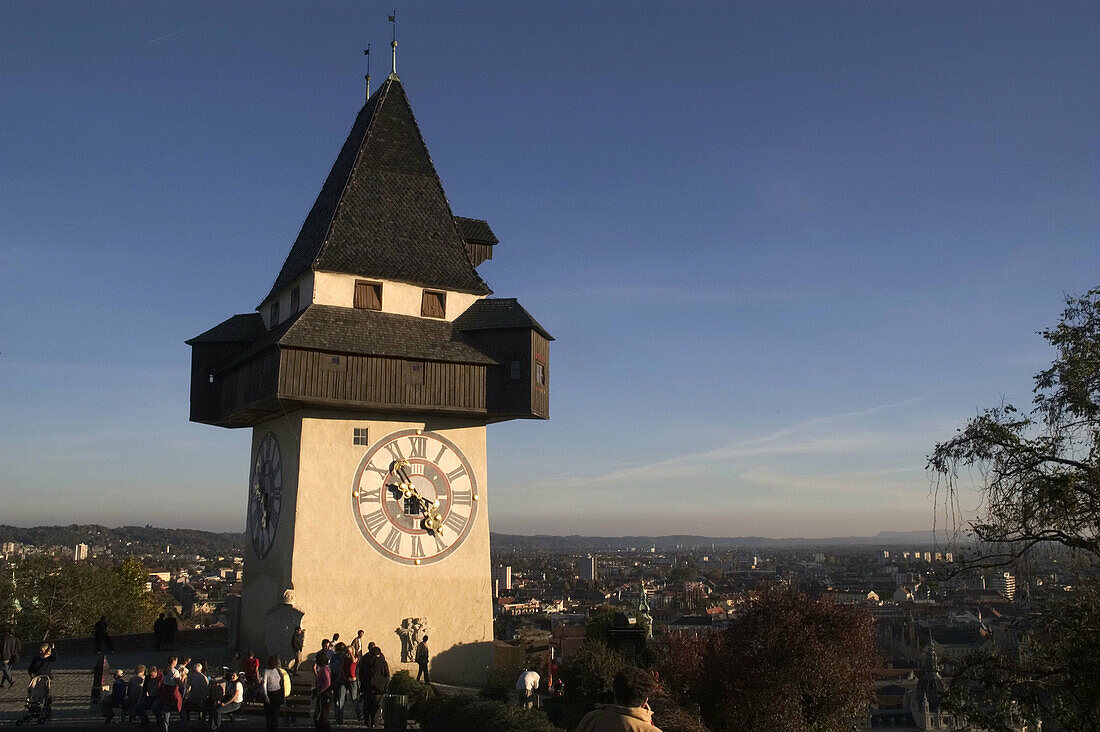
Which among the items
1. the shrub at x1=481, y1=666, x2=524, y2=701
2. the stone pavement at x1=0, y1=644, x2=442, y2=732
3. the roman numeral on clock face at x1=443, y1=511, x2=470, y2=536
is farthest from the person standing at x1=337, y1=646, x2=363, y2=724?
the roman numeral on clock face at x1=443, y1=511, x2=470, y2=536

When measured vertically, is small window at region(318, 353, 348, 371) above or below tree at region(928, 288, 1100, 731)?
above

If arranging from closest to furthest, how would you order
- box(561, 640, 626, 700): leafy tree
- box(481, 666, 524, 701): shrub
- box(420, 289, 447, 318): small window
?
box(561, 640, 626, 700): leafy tree, box(481, 666, 524, 701): shrub, box(420, 289, 447, 318): small window

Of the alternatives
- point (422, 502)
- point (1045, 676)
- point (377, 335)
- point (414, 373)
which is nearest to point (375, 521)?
point (422, 502)

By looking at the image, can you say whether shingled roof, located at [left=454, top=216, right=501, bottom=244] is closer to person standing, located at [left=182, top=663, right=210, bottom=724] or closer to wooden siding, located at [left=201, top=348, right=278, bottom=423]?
wooden siding, located at [left=201, top=348, right=278, bottom=423]

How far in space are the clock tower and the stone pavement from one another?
1956mm

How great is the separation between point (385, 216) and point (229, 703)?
41.1ft

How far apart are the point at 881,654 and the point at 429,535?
9.94 metres

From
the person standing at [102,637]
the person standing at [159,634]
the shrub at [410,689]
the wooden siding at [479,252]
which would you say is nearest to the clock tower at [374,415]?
the wooden siding at [479,252]

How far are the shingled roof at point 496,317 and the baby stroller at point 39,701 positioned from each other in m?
11.2

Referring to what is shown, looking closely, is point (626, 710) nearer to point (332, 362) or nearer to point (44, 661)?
point (44, 661)

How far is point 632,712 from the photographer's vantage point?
509 centimetres

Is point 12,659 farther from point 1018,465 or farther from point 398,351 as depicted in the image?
point 1018,465

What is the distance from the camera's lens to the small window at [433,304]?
23.4 m

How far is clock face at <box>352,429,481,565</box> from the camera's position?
853 inches
